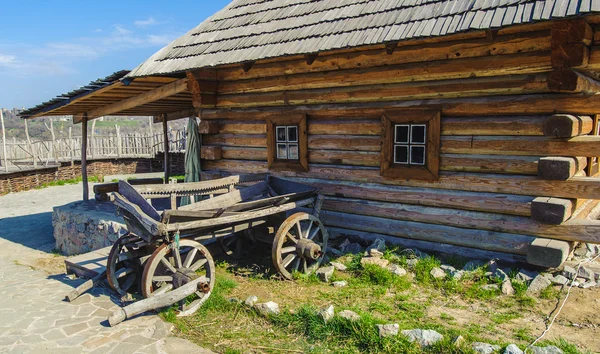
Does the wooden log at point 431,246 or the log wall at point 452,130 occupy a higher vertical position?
the log wall at point 452,130

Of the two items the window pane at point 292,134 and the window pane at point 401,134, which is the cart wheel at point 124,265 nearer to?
the window pane at point 292,134

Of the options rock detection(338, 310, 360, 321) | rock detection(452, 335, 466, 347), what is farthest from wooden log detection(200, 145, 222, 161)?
rock detection(452, 335, 466, 347)

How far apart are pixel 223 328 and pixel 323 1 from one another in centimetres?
598

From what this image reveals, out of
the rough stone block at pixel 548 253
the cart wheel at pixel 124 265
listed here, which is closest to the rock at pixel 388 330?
the rough stone block at pixel 548 253

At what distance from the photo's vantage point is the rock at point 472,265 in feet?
19.5

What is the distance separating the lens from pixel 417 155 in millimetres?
6684

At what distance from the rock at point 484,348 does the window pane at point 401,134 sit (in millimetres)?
3453

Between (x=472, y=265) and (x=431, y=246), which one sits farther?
(x=431, y=246)

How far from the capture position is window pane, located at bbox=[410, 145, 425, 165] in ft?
21.8

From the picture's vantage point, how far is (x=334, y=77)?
7160mm

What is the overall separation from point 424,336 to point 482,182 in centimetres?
284

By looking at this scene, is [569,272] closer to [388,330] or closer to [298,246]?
[388,330]

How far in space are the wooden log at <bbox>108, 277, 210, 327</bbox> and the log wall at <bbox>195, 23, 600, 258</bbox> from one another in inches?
128

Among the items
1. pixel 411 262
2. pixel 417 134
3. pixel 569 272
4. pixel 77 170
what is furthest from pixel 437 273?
pixel 77 170
